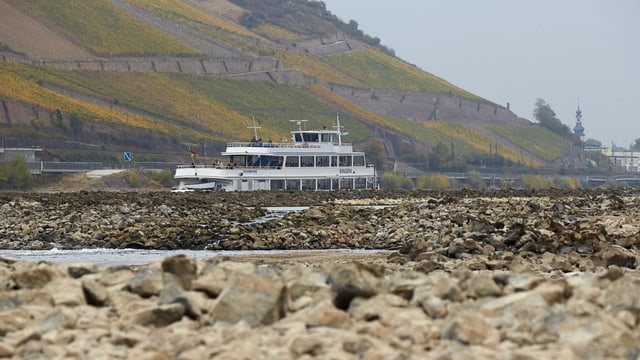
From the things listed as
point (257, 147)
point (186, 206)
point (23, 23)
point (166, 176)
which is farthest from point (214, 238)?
point (23, 23)

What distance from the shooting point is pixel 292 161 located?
9038cm

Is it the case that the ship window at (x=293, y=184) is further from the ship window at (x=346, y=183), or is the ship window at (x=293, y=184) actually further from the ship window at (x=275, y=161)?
the ship window at (x=346, y=183)

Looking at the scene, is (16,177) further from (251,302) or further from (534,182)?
(251,302)

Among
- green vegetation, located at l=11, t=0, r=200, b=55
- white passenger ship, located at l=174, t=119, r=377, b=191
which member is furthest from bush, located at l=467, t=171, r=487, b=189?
white passenger ship, located at l=174, t=119, r=377, b=191

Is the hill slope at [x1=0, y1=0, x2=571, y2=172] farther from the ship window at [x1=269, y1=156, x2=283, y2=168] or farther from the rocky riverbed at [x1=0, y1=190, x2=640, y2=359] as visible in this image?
the rocky riverbed at [x1=0, y1=190, x2=640, y2=359]

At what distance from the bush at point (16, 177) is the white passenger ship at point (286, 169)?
1183 centimetres

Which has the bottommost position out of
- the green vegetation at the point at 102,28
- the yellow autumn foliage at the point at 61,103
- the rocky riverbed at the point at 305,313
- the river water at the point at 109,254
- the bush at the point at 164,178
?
the river water at the point at 109,254

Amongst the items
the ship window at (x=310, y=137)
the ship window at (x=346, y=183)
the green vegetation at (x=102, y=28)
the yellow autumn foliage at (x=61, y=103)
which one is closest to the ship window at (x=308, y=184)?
the ship window at (x=346, y=183)

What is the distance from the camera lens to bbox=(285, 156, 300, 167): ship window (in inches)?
3543

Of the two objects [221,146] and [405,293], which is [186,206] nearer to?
[405,293]

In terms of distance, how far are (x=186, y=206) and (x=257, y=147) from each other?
3549 cm

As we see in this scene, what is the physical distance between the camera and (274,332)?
1209 centimetres

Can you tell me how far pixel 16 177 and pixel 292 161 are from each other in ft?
63.6

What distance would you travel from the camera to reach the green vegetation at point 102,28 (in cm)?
17538
